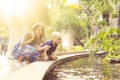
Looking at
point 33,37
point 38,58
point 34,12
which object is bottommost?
point 38,58

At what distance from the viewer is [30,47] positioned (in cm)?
660

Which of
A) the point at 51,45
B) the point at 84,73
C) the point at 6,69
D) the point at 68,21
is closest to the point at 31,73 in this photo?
the point at 84,73

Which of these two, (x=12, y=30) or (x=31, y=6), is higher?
(x=31, y=6)

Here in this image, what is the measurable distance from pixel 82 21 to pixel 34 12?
8608 mm

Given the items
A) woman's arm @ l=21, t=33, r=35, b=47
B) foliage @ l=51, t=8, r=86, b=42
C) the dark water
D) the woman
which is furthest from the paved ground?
foliage @ l=51, t=8, r=86, b=42

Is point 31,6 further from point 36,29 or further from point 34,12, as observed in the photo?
point 36,29

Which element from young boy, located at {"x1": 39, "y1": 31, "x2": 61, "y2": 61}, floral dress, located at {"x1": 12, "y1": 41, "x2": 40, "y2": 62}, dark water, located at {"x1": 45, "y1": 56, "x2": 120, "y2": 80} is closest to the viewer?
dark water, located at {"x1": 45, "y1": 56, "x2": 120, "y2": 80}

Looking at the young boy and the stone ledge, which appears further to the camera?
the young boy

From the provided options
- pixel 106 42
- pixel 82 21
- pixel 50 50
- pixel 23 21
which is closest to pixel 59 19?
pixel 82 21

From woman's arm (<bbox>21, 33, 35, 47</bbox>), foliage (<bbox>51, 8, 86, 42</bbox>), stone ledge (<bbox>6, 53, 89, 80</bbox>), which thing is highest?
foliage (<bbox>51, 8, 86, 42</bbox>)

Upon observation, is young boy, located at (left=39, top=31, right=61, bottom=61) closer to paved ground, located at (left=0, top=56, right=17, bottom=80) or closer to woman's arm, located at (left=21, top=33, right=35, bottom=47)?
woman's arm, located at (left=21, top=33, right=35, bottom=47)

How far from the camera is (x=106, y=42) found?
247 centimetres

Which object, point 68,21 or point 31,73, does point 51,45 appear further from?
point 68,21

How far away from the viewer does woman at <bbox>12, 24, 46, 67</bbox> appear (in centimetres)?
654
